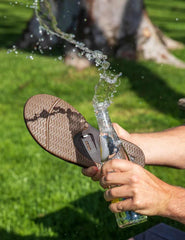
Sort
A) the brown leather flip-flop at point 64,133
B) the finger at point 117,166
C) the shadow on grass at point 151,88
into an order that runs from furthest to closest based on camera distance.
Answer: the shadow on grass at point 151,88 < the brown leather flip-flop at point 64,133 < the finger at point 117,166

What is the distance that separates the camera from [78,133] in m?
2.09

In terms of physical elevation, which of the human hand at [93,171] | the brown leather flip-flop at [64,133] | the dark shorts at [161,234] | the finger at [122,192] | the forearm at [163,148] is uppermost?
the finger at [122,192]

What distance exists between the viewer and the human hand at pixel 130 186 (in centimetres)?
159

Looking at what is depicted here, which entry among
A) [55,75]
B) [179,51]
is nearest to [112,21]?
[55,75]

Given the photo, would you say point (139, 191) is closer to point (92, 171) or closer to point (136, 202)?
point (136, 202)

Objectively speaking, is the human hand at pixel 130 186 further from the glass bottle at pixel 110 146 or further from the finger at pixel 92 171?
the finger at pixel 92 171

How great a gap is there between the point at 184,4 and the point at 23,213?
16.2 m

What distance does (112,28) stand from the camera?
7652 millimetres

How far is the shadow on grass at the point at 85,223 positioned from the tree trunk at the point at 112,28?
4.12 metres

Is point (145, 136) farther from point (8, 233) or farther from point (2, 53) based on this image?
point (2, 53)

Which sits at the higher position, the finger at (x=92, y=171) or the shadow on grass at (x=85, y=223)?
the finger at (x=92, y=171)

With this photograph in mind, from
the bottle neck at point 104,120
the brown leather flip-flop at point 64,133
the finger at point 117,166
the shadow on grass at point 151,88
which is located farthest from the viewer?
the shadow on grass at point 151,88

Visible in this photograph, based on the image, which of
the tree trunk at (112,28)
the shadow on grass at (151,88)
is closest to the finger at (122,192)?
the shadow on grass at (151,88)

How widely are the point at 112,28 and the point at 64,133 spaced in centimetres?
586
